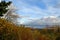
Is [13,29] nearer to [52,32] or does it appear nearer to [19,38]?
[19,38]

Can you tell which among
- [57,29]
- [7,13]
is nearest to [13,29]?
[57,29]

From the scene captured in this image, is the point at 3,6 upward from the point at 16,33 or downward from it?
upward

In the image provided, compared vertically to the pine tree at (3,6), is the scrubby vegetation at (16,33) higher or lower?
lower

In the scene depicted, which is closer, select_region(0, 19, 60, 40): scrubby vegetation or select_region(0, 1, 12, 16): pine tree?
select_region(0, 19, 60, 40): scrubby vegetation

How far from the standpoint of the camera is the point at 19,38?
578 inches

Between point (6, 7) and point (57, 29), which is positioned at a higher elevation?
point (6, 7)

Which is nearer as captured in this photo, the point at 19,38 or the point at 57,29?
the point at 19,38

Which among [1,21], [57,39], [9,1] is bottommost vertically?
[57,39]

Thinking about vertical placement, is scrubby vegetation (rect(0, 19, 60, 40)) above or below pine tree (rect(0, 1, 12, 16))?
below

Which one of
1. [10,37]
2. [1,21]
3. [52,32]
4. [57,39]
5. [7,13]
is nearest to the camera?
[10,37]

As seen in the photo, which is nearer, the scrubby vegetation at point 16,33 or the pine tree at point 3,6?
the scrubby vegetation at point 16,33

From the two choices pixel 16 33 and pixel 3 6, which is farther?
pixel 3 6

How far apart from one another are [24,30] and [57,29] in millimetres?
4187

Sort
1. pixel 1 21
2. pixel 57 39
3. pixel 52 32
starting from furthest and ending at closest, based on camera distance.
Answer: pixel 52 32
pixel 57 39
pixel 1 21
